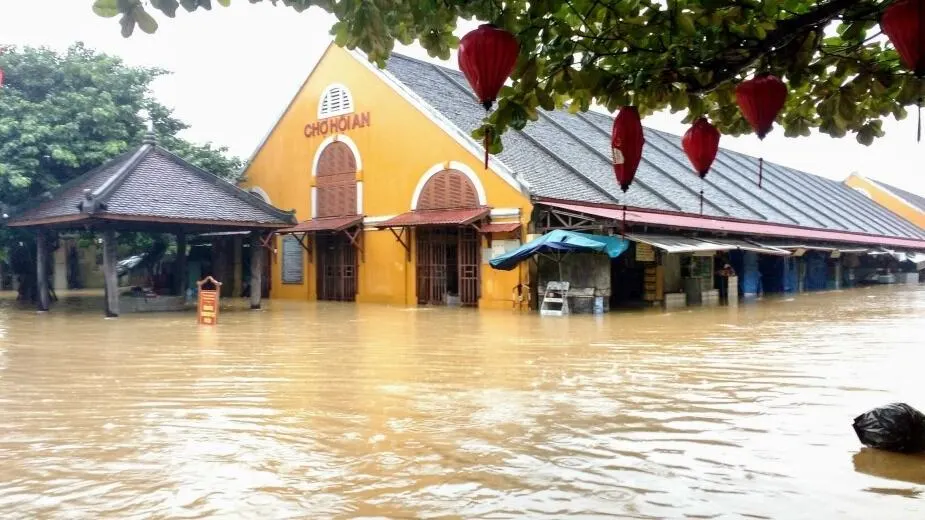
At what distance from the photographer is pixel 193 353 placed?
33.8 feet

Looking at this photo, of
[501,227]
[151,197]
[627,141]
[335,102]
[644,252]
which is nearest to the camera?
[627,141]

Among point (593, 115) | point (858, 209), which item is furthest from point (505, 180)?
point (858, 209)

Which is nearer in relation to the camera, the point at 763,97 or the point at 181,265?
the point at 763,97

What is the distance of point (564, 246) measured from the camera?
618 inches

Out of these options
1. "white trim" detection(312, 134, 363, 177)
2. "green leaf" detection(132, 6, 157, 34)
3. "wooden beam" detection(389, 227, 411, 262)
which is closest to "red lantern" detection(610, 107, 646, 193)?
"green leaf" detection(132, 6, 157, 34)

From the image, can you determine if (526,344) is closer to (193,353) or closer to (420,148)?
(193,353)

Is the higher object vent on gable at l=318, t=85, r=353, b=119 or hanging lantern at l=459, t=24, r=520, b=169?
vent on gable at l=318, t=85, r=353, b=119

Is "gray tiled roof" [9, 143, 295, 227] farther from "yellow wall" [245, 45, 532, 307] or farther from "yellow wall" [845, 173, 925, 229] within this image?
"yellow wall" [845, 173, 925, 229]

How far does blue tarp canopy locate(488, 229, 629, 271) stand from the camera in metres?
15.6

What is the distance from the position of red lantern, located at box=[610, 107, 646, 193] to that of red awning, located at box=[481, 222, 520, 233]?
13.7 m

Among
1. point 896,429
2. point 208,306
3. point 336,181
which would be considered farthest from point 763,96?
point 336,181

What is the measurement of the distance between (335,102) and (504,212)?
819cm

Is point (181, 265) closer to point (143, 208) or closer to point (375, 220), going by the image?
point (143, 208)

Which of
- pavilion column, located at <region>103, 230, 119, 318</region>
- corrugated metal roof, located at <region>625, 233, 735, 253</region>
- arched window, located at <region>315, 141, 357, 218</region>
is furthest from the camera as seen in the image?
arched window, located at <region>315, 141, 357, 218</region>
